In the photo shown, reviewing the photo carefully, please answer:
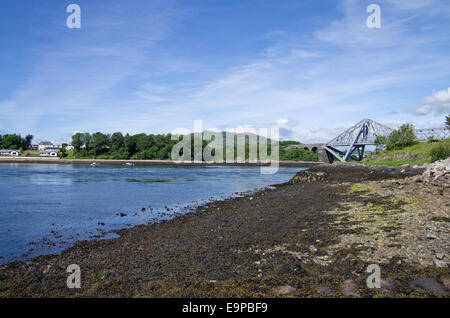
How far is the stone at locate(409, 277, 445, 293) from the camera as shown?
247 inches

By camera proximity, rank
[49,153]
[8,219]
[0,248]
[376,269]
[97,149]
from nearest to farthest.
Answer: [376,269] < [0,248] < [8,219] < [97,149] < [49,153]

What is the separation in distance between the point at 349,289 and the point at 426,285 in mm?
1582

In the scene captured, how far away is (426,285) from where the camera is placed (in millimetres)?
6469

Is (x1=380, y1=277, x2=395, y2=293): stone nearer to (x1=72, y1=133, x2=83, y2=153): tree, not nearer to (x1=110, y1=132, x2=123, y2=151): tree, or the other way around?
(x1=110, y1=132, x2=123, y2=151): tree

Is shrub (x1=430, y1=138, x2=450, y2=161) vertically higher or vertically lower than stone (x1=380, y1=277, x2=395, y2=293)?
higher

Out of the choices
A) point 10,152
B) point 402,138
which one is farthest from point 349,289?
point 10,152

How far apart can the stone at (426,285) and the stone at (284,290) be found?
2.51m

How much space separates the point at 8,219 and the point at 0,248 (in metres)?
7.67

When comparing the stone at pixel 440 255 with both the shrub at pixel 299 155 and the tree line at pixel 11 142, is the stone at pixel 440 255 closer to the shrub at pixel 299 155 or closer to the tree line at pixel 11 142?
the shrub at pixel 299 155

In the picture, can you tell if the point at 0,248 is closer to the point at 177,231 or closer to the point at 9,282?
the point at 9,282

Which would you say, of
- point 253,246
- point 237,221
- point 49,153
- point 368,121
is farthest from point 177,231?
point 49,153

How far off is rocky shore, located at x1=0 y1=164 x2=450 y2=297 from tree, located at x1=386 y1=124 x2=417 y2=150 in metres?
64.8

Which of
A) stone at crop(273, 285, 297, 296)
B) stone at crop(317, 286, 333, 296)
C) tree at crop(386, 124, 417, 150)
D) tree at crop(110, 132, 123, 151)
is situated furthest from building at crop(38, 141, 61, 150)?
stone at crop(317, 286, 333, 296)

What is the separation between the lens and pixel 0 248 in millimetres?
14133
